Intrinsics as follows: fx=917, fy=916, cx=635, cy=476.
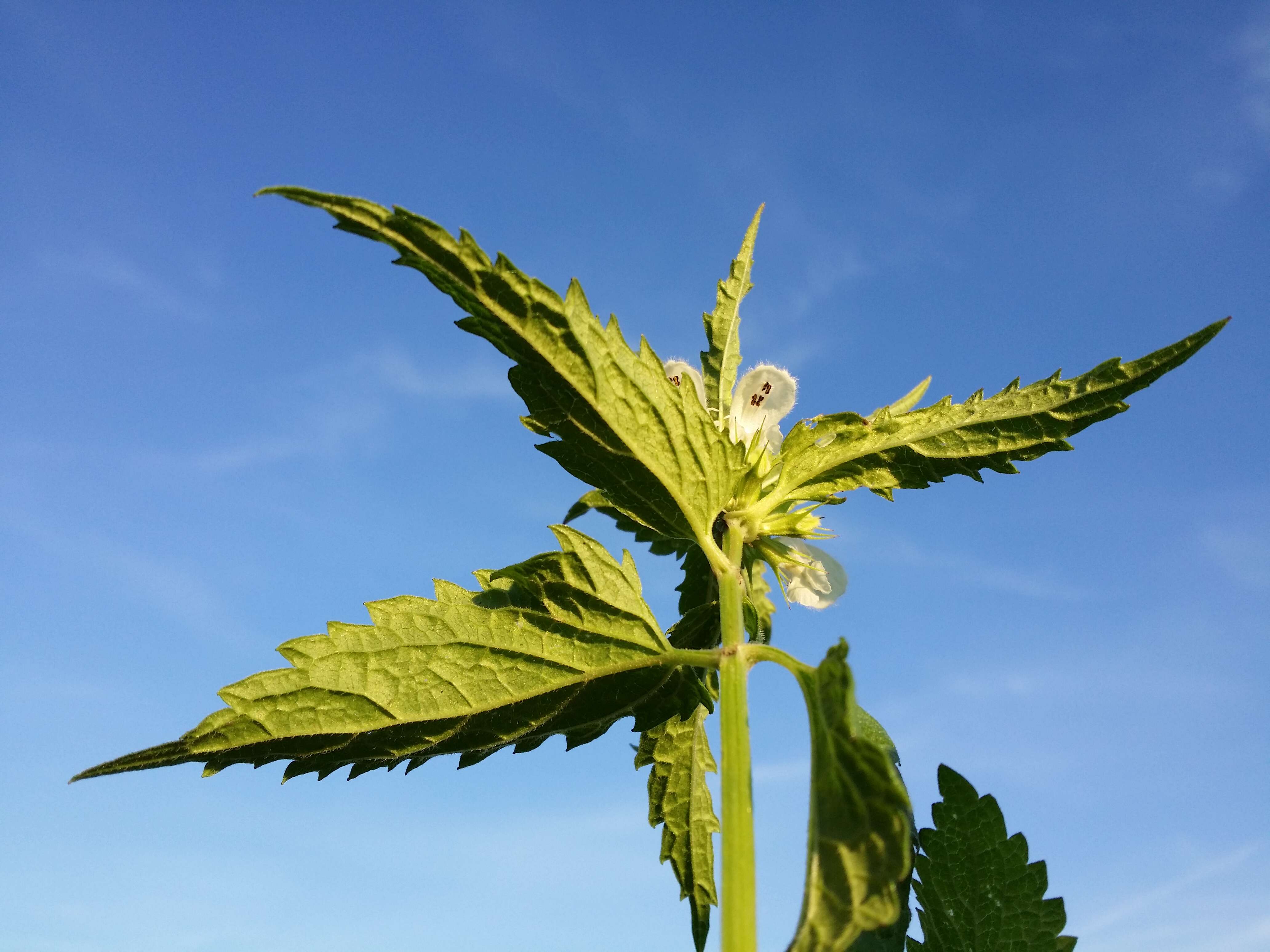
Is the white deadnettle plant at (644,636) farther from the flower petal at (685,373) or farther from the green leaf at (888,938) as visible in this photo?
the flower petal at (685,373)

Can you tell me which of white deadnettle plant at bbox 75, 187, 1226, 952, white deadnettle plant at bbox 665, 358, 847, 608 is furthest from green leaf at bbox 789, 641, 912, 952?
white deadnettle plant at bbox 665, 358, 847, 608

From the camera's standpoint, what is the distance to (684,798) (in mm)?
2082

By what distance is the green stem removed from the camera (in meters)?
1.39

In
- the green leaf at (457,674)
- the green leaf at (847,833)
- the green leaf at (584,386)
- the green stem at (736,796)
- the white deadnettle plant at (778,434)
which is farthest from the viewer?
the white deadnettle plant at (778,434)

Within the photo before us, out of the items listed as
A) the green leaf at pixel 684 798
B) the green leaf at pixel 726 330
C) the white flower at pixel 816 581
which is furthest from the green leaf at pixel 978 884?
the green leaf at pixel 726 330

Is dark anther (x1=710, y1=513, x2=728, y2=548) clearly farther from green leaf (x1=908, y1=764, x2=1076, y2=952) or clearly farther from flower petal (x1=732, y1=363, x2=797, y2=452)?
green leaf (x1=908, y1=764, x2=1076, y2=952)

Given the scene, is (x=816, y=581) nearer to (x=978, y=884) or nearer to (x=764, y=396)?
(x=764, y=396)

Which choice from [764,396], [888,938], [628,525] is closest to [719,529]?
[628,525]

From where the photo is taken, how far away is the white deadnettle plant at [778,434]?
7.51 feet

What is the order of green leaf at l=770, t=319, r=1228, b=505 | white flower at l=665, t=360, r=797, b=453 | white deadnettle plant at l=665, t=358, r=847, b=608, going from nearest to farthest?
green leaf at l=770, t=319, r=1228, b=505
white deadnettle plant at l=665, t=358, r=847, b=608
white flower at l=665, t=360, r=797, b=453

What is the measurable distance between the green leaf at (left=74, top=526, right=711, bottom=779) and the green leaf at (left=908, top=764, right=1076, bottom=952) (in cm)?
60

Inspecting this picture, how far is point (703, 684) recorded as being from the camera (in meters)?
2.04

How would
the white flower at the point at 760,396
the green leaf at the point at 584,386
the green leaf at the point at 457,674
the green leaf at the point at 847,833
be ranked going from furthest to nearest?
1. the white flower at the point at 760,396
2. the green leaf at the point at 457,674
3. the green leaf at the point at 584,386
4. the green leaf at the point at 847,833

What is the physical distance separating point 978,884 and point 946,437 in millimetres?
913
